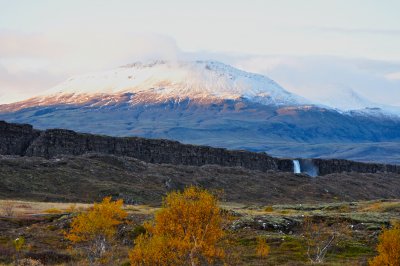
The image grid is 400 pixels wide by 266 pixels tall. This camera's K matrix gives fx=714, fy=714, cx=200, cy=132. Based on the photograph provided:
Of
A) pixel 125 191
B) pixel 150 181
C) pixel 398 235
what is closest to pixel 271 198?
pixel 150 181

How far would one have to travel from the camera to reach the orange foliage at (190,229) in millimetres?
24828

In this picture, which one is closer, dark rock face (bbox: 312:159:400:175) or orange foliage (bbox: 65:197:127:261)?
orange foliage (bbox: 65:197:127:261)

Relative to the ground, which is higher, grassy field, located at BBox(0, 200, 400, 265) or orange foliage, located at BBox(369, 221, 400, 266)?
orange foliage, located at BBox(369, 221, 400, 266)

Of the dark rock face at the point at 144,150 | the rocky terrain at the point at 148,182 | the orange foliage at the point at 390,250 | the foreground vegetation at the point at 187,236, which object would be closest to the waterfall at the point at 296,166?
the dark rock face at the point at 144,150

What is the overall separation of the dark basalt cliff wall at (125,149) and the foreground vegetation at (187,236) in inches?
1176

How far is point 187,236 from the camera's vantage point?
81.9 ft

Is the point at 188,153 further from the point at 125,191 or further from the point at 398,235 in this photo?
the point at 398,235

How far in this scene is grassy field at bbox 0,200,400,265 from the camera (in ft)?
107

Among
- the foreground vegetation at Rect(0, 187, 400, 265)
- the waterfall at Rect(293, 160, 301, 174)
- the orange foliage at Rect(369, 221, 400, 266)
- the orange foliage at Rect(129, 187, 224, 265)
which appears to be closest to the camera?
the orange foliage at Rect(129, 187, 224, 265)

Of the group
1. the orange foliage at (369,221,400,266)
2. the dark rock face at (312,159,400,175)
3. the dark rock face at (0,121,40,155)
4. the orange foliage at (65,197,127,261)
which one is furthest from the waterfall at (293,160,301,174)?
the orange foliage at (369,221,400,266)

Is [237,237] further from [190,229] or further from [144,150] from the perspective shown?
[144,150]

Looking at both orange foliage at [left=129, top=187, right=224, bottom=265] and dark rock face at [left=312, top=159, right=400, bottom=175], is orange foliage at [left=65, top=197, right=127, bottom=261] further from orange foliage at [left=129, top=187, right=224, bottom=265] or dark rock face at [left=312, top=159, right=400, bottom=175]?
dark rock face at [left=312, top=159, right=400, bottom=175]

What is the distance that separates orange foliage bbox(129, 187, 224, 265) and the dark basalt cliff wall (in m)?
57.9

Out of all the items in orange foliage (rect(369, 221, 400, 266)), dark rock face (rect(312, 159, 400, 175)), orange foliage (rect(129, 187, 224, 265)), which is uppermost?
orange foliage (rect(129, 187, 224, 265))
